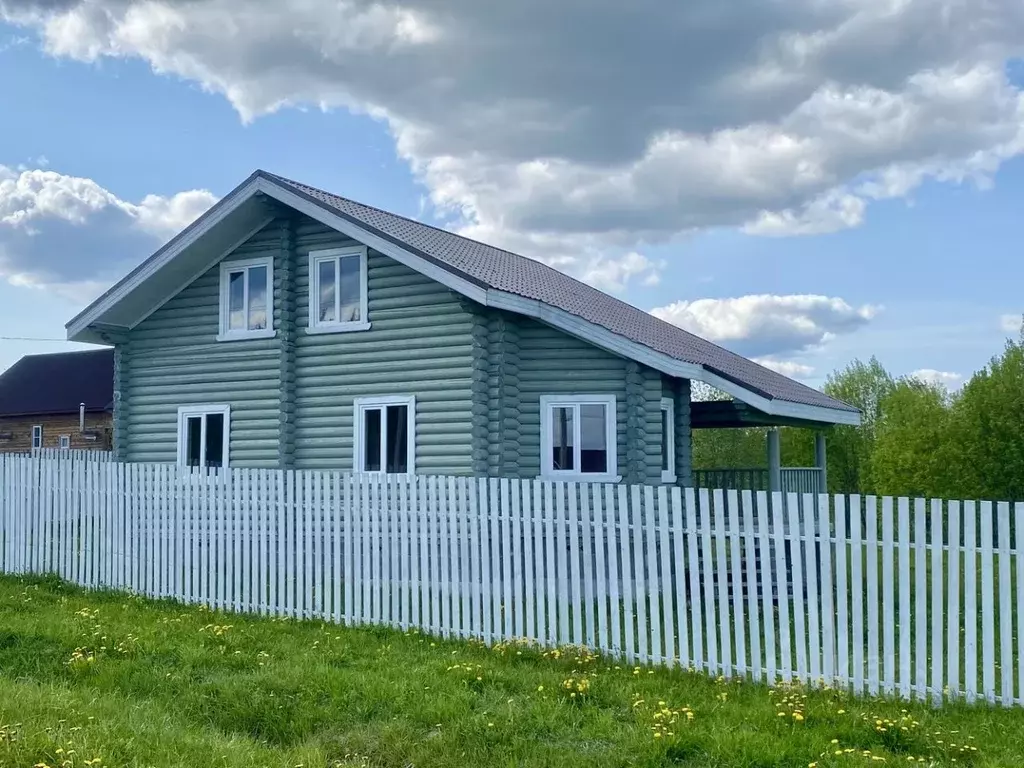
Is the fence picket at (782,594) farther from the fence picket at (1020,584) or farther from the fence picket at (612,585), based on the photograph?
the fence picket at (612,585)

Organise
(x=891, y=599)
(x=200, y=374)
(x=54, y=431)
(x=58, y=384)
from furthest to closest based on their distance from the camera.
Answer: (x=58, y=384) < (x=54, y=431) < (x=200, y=374) < (x=891, y=599)

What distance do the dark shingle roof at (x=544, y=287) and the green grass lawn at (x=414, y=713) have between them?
6765 millimetres

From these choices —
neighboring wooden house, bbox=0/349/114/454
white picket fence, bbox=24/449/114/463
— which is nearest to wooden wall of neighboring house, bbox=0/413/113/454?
neighboring wooden house, bbox=0/349/114/454

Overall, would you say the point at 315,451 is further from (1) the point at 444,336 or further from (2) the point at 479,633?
(2) the point at 479,633

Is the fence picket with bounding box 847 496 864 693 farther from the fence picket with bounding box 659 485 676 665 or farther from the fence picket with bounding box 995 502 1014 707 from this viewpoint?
the fence picket with bounding box 659 485 676 665

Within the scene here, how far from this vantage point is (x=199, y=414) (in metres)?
17.9

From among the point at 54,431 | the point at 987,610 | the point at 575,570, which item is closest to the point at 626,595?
the point at 575,570

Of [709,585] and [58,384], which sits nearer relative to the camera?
[709,585]

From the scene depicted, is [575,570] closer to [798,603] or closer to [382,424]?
[798,603]

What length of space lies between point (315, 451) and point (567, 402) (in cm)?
457

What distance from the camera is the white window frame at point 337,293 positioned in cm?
Result: 1611

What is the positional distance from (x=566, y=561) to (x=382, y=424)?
703 centimetres

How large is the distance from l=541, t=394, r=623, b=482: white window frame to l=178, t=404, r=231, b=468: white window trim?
6.04m

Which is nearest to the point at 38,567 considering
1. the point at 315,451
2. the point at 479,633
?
the point at 315,451
